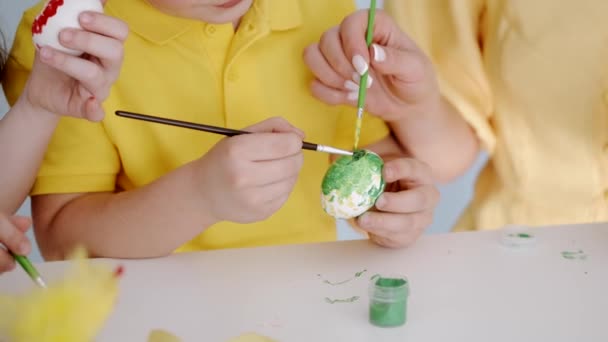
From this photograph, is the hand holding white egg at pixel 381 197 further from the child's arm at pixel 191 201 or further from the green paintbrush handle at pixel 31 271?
the green paintbrush handle at pixel 31 271

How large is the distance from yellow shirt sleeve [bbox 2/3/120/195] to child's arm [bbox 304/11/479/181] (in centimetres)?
27

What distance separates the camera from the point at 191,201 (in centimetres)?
82

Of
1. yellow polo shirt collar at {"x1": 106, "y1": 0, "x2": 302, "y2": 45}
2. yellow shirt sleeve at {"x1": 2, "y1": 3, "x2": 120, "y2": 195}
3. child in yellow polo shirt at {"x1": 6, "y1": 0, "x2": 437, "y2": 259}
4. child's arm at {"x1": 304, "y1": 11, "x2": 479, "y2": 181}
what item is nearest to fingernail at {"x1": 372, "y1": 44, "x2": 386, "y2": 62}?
child's arm at {"x1": 304, "y1": 11, "x2": 479, "y2": 181}

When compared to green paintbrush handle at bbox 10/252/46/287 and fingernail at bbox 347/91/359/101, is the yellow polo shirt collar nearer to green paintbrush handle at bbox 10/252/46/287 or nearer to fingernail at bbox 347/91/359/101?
fingernail at bbox 347/91/359/101

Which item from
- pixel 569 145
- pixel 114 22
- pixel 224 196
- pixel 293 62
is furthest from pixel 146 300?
pixel 569 145

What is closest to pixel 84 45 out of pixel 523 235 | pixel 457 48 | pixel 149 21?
pixel 149 21

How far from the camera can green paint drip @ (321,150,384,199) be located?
776mm

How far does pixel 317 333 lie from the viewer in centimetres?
65

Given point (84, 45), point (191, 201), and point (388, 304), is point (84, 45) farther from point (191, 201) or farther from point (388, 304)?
point (388, 304)

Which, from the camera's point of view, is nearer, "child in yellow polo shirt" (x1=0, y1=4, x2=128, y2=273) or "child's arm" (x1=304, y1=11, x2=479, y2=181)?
"child in yellow polo shirt" (x1=0, y1=4, x2=128, y2=273)

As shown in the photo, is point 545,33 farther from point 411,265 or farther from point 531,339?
point 531,339

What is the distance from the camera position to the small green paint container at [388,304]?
2.12 feet

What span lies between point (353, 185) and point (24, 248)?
0.31 m

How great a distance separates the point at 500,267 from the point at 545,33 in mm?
Answer: 449
